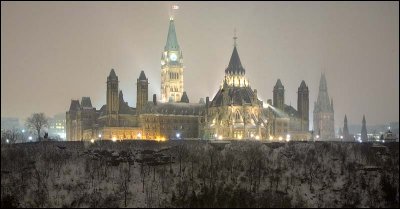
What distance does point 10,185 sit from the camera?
113125mm

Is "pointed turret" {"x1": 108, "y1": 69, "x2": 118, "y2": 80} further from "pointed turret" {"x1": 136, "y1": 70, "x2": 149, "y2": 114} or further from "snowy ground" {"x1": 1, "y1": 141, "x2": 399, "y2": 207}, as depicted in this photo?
"snowy ground" {"x1": 1, "y1": 141, "x2": 399, "y2": 207}

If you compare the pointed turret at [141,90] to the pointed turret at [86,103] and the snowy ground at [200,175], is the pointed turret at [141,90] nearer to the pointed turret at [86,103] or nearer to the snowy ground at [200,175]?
the pointed turret at [86,103]

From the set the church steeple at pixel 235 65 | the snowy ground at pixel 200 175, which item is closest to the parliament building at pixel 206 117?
the church steeple at pixel 235 65

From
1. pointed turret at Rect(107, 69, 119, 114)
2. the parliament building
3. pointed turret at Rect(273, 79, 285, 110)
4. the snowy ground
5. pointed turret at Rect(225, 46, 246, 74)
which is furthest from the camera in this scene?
pointed turret at Rect(273, 79, 285, 110)

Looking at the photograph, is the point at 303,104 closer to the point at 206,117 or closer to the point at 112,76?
the point at 206,117

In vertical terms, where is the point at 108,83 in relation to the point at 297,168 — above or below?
above

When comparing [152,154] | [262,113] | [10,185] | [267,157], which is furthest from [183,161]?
[262,113]

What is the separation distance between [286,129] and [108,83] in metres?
46.2

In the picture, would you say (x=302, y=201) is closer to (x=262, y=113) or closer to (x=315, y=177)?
(x=315, y=177)

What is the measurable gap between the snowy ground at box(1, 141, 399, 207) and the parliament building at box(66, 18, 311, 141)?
35.6 m

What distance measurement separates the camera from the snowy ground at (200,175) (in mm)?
114250

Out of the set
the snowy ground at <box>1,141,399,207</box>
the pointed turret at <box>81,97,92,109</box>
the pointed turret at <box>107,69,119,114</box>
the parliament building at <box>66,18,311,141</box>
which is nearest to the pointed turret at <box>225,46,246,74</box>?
the parliament building at <box>66,18,311,141</box>

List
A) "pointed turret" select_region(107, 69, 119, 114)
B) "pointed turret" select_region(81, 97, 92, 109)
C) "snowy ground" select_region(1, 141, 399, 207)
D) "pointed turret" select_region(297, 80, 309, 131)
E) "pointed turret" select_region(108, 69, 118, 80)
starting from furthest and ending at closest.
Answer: "pointed turret" select_region(81, 97, 92, 109) < "pointed turret" select_region(297, 80, 309, 131) < "pointed turret" select_region(108, 69, 118, 80) < "pointed turret" select_region(107, 69, 119, 114) < "snowy ground" select_region(1, 141, 399, 207)

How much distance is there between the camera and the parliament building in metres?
170
